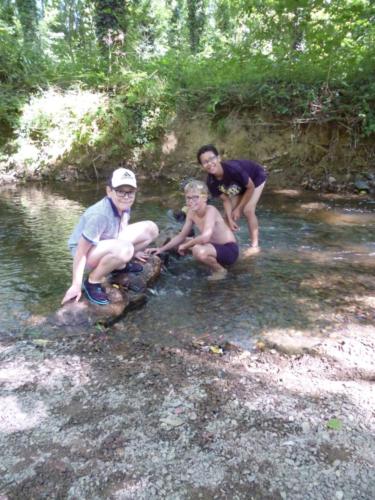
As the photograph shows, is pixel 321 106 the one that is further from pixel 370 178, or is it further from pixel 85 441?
pixel 85 441

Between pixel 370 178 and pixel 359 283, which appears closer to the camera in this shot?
pixel 359 283

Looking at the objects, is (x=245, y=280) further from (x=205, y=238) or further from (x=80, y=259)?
(x=80, y=259)

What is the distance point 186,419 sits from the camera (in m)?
2.38

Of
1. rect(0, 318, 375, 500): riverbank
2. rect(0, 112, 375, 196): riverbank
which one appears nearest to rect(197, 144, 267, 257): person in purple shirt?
rect(0, 318, 375, 500): riverbank

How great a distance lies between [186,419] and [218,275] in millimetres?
2449

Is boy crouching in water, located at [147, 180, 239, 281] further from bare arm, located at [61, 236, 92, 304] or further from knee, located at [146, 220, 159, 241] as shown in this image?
bare arm, located at [61, 236, 92, 304]

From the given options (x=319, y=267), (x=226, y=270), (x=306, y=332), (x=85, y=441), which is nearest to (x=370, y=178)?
(x=319, y=267)

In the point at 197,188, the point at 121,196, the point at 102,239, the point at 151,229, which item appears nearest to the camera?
the point at 121,196

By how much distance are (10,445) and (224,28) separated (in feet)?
91.8

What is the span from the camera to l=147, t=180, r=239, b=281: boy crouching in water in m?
4.36

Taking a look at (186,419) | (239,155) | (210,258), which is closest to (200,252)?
(210,258)

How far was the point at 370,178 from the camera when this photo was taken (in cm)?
840

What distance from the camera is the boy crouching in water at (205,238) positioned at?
4.36 metres

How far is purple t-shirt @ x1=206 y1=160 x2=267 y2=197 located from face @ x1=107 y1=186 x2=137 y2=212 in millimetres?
1744
